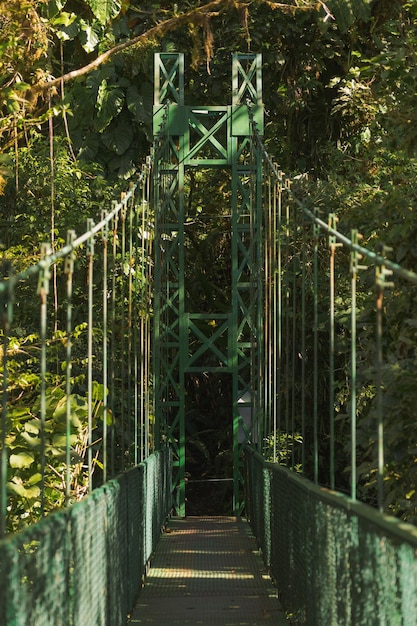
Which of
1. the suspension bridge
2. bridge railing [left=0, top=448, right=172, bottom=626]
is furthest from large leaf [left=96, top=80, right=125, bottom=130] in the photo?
A: bridge railing [left=0, top=448, right=172, bottom=626]

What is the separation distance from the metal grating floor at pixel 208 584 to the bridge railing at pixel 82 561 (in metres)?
0.16

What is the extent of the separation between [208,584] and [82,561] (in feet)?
10.8

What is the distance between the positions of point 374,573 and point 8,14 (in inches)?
204

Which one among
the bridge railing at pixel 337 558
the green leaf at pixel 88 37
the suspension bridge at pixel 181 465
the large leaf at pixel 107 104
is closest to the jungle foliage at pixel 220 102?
the large leaf at pixel 107 104

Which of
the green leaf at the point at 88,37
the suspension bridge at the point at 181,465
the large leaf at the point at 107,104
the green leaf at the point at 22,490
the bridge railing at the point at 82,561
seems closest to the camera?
the bridge railing at the point at 82,561

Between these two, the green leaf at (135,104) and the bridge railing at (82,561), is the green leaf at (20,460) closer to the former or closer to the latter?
the bridge railing at (82,561)

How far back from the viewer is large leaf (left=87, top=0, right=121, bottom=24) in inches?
312

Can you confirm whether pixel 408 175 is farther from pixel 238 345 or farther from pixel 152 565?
pixel 152 565

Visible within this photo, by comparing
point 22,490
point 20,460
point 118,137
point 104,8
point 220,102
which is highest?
point 220,102

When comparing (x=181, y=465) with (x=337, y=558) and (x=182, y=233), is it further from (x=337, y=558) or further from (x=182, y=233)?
(x=337, y=558)

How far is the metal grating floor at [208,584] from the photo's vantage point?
223 inches

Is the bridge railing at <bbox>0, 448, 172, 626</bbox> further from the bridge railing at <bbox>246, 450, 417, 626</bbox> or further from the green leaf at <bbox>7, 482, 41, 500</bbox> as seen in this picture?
the bridge railing at <bbox>246, 450, 417, 626</bbox>

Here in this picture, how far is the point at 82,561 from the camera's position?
358 centimetres

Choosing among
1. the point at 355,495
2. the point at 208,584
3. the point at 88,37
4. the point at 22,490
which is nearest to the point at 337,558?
the point at 355,495
